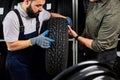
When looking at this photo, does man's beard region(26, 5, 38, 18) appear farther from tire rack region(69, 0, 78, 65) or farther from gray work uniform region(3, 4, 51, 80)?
tire rack region(69, 0, 78, 65)

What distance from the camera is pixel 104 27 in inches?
75.6

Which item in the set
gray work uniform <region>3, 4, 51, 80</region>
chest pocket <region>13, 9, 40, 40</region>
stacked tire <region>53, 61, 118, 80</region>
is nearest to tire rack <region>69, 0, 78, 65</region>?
gray work uniform <region>3, 4, 51, 80</region>

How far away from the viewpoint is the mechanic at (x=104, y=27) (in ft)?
6.29

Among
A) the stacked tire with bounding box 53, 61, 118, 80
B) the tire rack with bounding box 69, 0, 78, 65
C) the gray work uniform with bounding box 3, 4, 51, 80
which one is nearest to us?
the stacked tire with bounding box 53, 61, 118, 80

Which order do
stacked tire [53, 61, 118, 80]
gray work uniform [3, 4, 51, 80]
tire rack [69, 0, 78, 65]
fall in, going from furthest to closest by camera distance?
tire rack [69, 0, 78, 65] → gray work uniform [3, 4, 51, 80] → stacked tire [53, 61, 118, 80]

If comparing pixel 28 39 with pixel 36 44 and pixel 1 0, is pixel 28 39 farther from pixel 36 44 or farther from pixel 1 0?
pixel 1 0

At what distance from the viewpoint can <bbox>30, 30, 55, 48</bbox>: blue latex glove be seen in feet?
6.42

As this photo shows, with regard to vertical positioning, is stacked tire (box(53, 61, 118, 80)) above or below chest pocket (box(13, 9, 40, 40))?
above

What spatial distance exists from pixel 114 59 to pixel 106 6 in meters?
0.48

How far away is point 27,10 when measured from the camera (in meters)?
2.00

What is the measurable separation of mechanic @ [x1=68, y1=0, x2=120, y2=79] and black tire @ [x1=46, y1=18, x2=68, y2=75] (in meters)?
0.23

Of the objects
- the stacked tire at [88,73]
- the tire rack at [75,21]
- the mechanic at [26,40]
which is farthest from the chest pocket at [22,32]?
the stacked tire at [88,73]

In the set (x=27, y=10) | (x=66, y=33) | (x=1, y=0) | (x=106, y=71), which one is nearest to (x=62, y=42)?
(x=66, y=33)

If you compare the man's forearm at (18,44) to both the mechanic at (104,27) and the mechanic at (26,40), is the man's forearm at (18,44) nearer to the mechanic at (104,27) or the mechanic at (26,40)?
the mechanic at (26,40)
